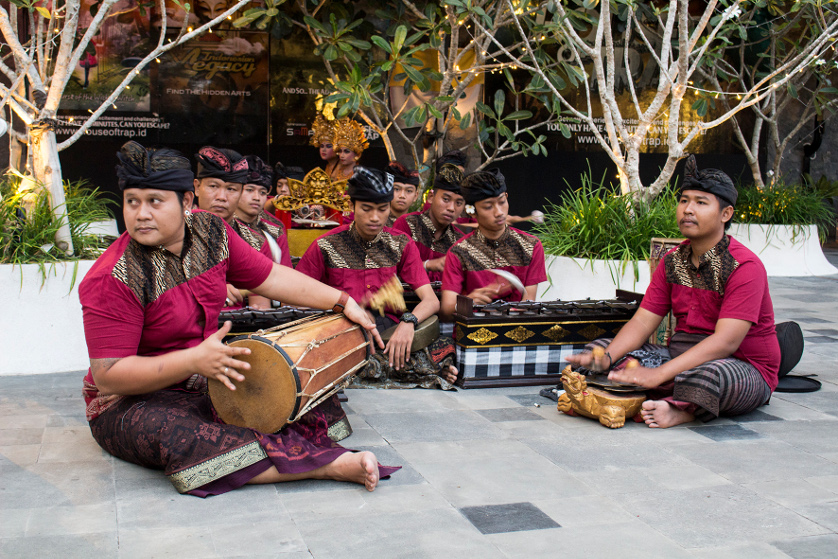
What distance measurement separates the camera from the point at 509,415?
4.09 metres

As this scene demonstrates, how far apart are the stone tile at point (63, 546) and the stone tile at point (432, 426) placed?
1.40 m

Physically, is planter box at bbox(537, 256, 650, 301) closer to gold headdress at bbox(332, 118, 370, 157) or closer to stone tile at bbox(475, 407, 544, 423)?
stone tile at bbox(475, 407, 544, 423)

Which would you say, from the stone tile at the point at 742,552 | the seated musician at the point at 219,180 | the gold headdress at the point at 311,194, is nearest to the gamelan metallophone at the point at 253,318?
the seated musician at the point at 219,180

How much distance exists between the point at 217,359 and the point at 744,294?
2.50 meters

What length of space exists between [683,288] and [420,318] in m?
1.42

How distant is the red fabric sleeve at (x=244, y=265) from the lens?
3314 millimetres

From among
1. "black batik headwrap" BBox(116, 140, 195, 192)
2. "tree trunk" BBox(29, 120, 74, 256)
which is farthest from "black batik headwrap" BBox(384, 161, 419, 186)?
"black batik headwrap" BBox(116, 140, 195, 192)

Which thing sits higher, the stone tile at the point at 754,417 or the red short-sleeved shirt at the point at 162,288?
the red short-sleeved shirt at the point at 162,288

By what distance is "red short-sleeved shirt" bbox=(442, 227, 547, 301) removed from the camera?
4887 mm

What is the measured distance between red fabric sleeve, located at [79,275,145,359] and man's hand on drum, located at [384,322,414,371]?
67.1 inches

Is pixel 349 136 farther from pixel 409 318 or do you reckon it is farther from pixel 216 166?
pixel 409 318

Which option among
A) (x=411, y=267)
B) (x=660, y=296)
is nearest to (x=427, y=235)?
(x=411, y=267)

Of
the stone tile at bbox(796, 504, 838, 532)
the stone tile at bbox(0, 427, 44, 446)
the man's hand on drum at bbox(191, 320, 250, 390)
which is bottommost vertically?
the stone tile at bbox(0, 427, 44, 446)

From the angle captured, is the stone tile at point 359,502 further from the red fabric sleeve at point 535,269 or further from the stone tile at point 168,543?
the red fabric sleeve at point 535,269
